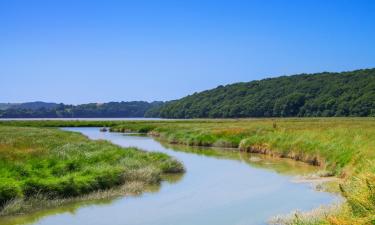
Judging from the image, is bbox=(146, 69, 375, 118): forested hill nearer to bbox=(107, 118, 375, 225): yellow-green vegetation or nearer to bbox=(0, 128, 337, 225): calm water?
bbox=(107, 118, 375, 225): yellow-green vegetation

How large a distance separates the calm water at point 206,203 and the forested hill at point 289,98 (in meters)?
83.6

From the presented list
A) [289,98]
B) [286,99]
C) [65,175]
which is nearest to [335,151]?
[65,175]

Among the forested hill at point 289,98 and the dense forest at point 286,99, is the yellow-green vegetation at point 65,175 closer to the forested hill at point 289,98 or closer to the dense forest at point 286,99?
the dense forest at point 286,99

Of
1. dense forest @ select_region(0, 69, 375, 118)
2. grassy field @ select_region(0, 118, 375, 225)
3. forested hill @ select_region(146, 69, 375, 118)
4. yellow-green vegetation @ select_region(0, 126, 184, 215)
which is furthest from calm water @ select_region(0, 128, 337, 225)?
forested hill @ select_region(146, 69, 375, 118)

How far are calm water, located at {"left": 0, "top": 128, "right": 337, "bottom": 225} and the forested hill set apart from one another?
83640mm

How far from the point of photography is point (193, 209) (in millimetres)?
17016

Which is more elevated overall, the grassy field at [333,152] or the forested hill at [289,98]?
the forested hill at [289,98]

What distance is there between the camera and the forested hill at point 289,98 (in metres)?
114

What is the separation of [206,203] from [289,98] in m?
116

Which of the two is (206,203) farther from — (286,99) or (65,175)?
(286,99)

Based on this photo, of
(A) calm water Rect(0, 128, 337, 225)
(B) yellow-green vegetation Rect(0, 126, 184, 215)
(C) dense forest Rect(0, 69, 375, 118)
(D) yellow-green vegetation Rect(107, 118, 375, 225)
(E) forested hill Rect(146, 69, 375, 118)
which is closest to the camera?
(D) yellow-green vegetation Rect(107, 118, 375, 225)

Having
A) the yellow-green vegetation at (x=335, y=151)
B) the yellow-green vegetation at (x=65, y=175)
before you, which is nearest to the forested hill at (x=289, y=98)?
the yellow-green vegetation at (x=335, y=151)

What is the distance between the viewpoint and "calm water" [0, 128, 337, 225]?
15352mm

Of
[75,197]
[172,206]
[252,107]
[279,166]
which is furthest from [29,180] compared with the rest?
[252,107]
